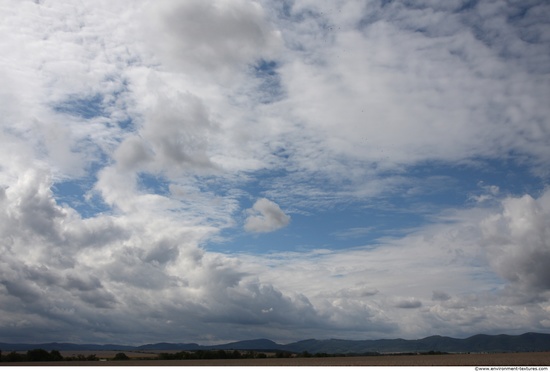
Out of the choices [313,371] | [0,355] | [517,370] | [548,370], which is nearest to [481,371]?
[517,370]

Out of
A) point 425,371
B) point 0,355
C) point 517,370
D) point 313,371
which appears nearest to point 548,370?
point 517,370

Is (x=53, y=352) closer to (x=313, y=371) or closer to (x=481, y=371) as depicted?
(x=313, y=371)

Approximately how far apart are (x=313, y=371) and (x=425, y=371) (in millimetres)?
26180

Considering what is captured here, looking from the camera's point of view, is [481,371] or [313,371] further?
[313,371]

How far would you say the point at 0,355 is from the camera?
163 m

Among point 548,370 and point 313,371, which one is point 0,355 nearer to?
point 313,371

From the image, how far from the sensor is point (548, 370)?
3280 inches

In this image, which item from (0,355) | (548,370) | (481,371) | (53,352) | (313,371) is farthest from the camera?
(53,352)

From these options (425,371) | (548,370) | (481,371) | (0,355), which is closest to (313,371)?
(425,371)

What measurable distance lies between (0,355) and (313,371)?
11667 cm

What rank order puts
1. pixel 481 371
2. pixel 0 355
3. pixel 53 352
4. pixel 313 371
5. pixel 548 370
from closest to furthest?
1. pixel 548 370
2. pixel 481 371
3. pixel 313 371
4. pixel 0 355
5. pixel 53 352

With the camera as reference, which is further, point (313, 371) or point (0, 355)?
point (0, 355)

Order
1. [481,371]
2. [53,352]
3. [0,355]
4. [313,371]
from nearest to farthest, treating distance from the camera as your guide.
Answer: [481,371] → [313,371] → [0,355] → [53,352]

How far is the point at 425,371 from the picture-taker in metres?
87.0
